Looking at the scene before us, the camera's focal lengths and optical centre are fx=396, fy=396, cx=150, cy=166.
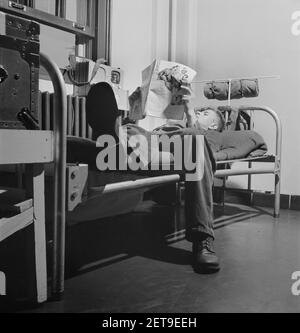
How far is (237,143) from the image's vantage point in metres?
2.19

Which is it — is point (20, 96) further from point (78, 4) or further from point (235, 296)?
point (78, 4)

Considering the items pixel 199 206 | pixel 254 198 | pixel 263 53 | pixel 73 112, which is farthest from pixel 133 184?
pixel 263 53

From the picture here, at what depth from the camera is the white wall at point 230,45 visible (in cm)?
258

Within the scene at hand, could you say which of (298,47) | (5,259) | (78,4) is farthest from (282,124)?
(5,259)

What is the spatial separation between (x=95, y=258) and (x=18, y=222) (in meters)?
0.60

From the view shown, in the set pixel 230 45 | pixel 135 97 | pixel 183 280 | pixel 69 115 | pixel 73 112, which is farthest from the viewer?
pixel 230 45

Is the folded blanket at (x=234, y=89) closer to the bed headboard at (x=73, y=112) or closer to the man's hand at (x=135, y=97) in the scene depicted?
the bed headboard at (x=73, y=112)

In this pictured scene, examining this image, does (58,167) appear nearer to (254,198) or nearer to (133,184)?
(133,184)

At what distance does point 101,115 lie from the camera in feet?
3.85

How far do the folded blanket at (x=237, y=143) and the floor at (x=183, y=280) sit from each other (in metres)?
0.46

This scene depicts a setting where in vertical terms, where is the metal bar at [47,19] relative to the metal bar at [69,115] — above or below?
above

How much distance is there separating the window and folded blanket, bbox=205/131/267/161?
89 centimetres

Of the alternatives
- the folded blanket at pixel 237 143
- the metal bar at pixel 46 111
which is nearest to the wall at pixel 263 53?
the folded blanket at pixel 237 143

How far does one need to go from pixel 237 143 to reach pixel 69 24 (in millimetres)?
1143
